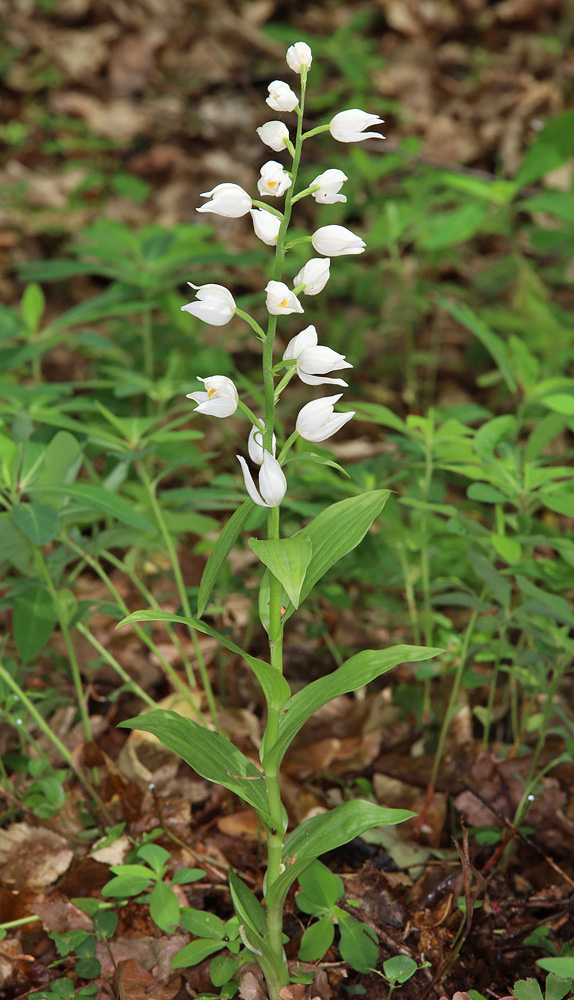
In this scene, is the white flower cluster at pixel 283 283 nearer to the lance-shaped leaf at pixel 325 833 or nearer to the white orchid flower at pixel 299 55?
the white orchid flower at pixel 299 55

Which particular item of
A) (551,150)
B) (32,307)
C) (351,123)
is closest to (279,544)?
(351,123)

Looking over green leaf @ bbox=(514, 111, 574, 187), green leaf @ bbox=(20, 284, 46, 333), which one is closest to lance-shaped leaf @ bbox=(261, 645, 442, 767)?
green leaf @ bbox=(20, 284, 46, 333)

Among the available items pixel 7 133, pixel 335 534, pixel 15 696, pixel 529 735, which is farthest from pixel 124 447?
pixel 7 133

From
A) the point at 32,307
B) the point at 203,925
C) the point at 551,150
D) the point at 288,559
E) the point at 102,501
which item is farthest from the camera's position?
the point at 551,150

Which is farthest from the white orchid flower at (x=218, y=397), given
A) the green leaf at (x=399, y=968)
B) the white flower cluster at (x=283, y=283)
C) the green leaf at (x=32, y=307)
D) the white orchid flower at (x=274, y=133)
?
the green leaf at (x=32, y=307)

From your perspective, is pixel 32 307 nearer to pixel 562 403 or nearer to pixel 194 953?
pixel 562 403

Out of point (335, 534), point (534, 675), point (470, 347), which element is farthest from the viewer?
point (470, 347)

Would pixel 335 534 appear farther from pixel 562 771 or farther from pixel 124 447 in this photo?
pixel 562 771
